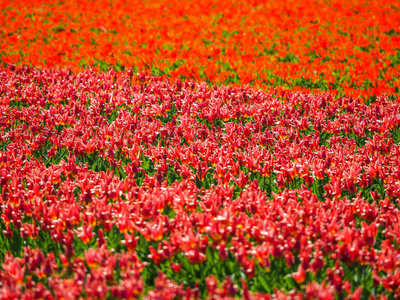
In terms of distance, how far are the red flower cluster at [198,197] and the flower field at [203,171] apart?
0.01m

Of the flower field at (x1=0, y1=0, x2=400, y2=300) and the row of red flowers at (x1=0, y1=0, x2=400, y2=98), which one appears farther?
the row of red flowers at (x1=0, y1=0, x2=400, y2=98)

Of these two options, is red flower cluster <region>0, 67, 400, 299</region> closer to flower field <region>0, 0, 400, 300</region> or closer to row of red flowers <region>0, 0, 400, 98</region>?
flower field <region>0, 0, 400, 300</region>

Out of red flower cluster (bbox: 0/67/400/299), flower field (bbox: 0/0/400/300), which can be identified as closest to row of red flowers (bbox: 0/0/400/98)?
flower field (bbox: 0/0/400/300)

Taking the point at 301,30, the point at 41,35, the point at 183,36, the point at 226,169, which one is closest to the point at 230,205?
the point at 226,169

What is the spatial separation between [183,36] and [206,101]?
3848 millimetres

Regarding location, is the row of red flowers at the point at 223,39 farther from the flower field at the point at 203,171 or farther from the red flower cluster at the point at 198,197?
the red flower cluster at the point at 198,197

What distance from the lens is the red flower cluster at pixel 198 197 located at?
8.27 feet

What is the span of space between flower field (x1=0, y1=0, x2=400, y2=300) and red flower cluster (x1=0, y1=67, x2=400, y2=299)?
0.01m

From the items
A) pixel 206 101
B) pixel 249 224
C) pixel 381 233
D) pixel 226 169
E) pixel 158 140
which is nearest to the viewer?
pixel 249 224

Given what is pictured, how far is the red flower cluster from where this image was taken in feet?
8.27

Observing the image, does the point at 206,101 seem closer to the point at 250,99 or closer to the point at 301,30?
the point at 250,99

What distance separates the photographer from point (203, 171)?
3.65m

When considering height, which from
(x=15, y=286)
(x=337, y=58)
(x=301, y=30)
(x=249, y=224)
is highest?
(x=301, y=30)

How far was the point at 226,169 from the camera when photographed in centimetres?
389
